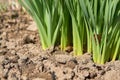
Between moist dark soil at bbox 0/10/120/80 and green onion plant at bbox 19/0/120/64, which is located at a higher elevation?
green onion plant at bbox 19/0/120/64

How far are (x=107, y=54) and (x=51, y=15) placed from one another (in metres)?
0.43

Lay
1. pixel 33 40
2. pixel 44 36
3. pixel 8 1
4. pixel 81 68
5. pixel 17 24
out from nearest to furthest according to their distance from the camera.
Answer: pixel 81 68
pixel 44 36
pixel 33 40
pixel 17 24
pixel 8 1

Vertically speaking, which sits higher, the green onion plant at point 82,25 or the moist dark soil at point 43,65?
the green onion plant at point 82,25

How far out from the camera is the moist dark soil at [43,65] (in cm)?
206

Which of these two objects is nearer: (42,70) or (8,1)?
(42,70)

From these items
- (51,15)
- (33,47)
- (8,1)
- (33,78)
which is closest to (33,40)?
(33,47)

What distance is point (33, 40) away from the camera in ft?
8.75

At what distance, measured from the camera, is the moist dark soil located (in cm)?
206

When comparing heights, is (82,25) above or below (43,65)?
above

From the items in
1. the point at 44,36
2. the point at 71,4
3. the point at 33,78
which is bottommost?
the point at 33,78

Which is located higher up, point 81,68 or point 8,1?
point 8,1

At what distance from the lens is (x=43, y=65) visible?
85.7 inches

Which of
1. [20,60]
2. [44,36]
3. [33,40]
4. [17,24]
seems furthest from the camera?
[17,24]

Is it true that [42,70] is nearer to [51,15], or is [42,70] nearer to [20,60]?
A: [20,60]
